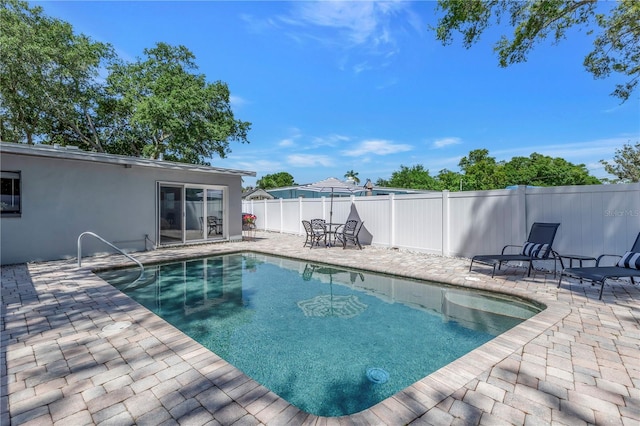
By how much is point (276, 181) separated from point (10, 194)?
46.4 meters

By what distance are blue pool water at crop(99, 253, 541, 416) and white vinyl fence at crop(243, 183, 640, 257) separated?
8.47 ft

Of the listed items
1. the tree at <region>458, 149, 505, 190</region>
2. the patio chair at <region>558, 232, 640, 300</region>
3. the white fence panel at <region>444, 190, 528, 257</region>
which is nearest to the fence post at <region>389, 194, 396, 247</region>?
the white fence panel at <region>444, 190, 528, 257</region>

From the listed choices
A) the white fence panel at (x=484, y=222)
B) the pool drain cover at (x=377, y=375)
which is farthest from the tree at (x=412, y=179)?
the pool drain cover at (x=377, y=375)

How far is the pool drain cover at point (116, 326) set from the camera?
3.43m

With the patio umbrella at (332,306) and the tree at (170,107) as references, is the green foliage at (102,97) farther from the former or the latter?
the patio umbrella at (332,306)

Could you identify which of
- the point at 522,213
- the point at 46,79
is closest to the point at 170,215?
the point at 522,213

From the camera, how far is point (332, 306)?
487cm

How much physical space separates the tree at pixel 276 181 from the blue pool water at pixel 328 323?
1785 inches

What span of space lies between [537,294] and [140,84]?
2282 centimetres

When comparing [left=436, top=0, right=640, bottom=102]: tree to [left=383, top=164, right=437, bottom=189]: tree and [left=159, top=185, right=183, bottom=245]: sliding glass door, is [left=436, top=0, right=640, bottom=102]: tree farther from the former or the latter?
[left=383, top=164, right=437, bottom=189]: tree

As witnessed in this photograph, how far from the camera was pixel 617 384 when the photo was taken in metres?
A: 2.32

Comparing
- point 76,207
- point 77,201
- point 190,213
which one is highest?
point 77,201

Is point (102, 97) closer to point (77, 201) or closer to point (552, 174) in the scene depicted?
point (77, 201)

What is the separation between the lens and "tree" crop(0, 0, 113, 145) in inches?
582
